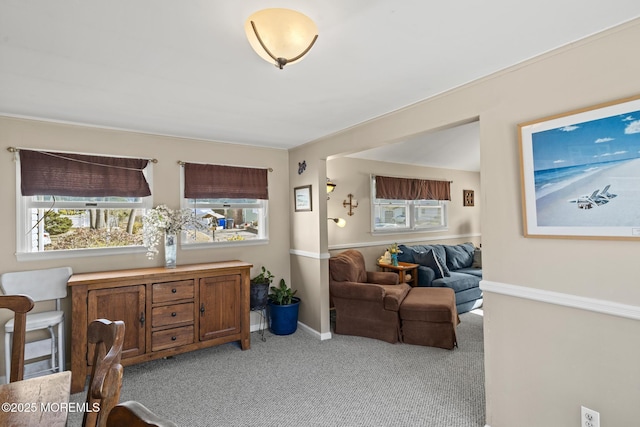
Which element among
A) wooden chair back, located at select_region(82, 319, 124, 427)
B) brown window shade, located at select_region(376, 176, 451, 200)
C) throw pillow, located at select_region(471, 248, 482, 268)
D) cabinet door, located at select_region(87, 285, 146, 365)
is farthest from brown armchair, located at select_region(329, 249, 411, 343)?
wooden chair back, located at select_region(82, 319, 124, 427)

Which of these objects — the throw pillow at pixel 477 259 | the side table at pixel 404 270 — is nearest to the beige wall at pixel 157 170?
the side table at pixel 404 270

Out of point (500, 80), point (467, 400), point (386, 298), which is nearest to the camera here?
point (500, 80)

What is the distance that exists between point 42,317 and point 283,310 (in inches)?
88.9

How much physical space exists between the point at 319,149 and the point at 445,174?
11.4 ft

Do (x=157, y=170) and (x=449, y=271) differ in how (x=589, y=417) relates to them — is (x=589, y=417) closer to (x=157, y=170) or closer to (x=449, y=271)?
(x=449, y=271)

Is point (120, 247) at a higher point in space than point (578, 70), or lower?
lower

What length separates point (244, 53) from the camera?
70.0 inches

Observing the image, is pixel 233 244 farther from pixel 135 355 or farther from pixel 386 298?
pixel 386 298

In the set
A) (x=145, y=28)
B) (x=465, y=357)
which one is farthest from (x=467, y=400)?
(x=145, y=28)

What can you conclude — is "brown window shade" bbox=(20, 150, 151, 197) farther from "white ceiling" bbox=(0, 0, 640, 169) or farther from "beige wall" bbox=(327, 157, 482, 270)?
"beige wall" bbox=(327, 157, 482, 270)

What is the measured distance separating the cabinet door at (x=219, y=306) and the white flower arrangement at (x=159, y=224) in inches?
25.0

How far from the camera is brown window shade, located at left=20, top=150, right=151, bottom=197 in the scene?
2.84m

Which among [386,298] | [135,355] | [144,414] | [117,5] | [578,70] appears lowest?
[135,355]

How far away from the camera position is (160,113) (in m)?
2.79
